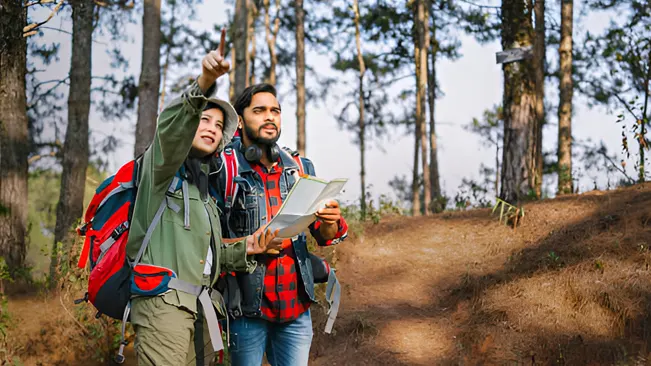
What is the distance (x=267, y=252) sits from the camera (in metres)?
2.87

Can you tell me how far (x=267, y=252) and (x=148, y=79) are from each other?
6841 mm

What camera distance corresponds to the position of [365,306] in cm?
683

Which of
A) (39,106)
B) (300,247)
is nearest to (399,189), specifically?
(39,106)

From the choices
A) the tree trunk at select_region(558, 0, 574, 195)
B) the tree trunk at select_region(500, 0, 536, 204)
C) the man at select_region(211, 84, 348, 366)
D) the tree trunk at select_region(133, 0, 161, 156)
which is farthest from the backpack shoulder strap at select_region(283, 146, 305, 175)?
the tree trunk at select_region(558, 0, 574, 195)

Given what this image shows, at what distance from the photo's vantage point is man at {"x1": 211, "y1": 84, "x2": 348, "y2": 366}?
9.66 ft

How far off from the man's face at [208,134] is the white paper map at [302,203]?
414mm

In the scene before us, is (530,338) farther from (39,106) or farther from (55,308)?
(39,106)

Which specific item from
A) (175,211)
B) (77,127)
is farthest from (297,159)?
(77,127)

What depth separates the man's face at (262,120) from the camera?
10.1 ft

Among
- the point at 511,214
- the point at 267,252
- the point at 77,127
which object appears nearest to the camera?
the point at 267,252

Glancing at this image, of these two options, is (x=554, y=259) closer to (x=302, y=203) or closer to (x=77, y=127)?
(x=302, y=203)

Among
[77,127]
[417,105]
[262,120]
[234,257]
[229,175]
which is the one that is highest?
[417,105]

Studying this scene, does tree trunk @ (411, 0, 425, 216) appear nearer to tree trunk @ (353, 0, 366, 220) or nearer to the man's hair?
tree trunk @ (353, 0, 366, 220)

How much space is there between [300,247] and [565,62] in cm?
1148
